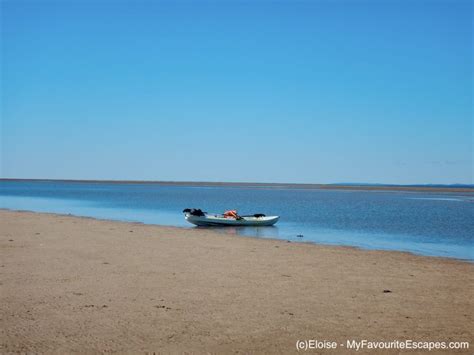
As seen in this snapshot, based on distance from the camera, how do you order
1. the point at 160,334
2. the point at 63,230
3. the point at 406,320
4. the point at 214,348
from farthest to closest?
1. the point at 63,230
2. the point at 406,320
3. the point at 160,334
4. the point at 214,348

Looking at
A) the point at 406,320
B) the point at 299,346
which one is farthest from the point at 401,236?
the point at 299,346

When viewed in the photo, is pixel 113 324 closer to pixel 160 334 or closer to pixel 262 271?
pixel 160 334

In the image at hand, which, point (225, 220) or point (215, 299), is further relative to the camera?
point (225, 220)

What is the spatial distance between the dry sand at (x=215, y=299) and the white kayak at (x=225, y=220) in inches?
617

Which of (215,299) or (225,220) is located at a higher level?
(215,299)

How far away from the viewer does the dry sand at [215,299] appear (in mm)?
7805

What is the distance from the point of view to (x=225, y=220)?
34000 mm

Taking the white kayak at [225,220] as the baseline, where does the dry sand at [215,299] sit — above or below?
above

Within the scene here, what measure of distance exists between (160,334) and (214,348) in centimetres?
100

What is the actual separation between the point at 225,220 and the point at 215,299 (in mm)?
23748

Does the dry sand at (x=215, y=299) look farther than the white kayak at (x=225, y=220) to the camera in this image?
No

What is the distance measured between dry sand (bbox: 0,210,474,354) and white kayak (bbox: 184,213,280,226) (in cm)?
1568

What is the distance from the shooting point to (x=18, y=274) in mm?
12219

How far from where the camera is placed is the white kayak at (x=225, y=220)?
110ft
